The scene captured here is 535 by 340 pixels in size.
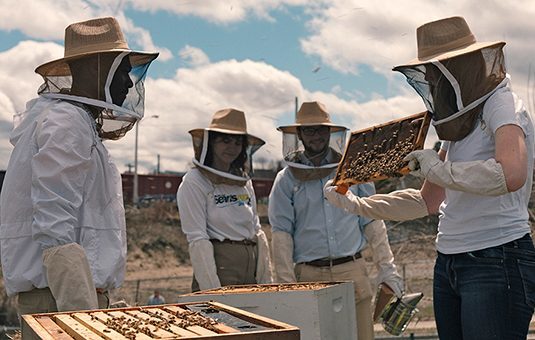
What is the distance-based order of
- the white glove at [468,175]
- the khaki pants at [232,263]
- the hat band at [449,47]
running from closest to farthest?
1. the white glove at [468,175]
2. the hat band at [449,47]
3. the khaki pants at [232,263]

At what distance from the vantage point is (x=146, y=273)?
2636 centimetres

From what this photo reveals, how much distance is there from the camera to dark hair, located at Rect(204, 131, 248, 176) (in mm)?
5285

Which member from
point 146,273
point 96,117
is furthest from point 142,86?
point 146,273

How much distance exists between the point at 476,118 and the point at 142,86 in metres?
1.56

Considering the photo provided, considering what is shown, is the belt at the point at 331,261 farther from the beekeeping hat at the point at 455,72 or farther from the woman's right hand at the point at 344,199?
the beekeeping hat at the point at 455,72

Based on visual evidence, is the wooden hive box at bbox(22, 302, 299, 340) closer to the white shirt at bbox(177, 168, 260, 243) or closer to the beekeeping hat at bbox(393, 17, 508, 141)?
the beekeeping hat at bbox(393, 17, 508, 141)

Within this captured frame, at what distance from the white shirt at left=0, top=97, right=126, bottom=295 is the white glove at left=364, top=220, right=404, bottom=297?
2.20 m

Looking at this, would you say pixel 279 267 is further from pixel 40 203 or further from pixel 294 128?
pixel 40 203

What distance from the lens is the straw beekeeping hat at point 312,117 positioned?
17.5ft

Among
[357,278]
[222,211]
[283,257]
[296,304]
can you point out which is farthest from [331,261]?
[296,304]

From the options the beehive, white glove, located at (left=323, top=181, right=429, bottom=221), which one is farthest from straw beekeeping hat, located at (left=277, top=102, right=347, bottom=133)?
the beehive

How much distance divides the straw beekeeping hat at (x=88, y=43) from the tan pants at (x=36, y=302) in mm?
972

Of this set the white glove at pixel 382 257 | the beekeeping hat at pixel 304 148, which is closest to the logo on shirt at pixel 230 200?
the beekeeping hat at pixel 304 148

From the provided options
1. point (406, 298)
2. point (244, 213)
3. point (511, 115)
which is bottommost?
point (406, 298)
